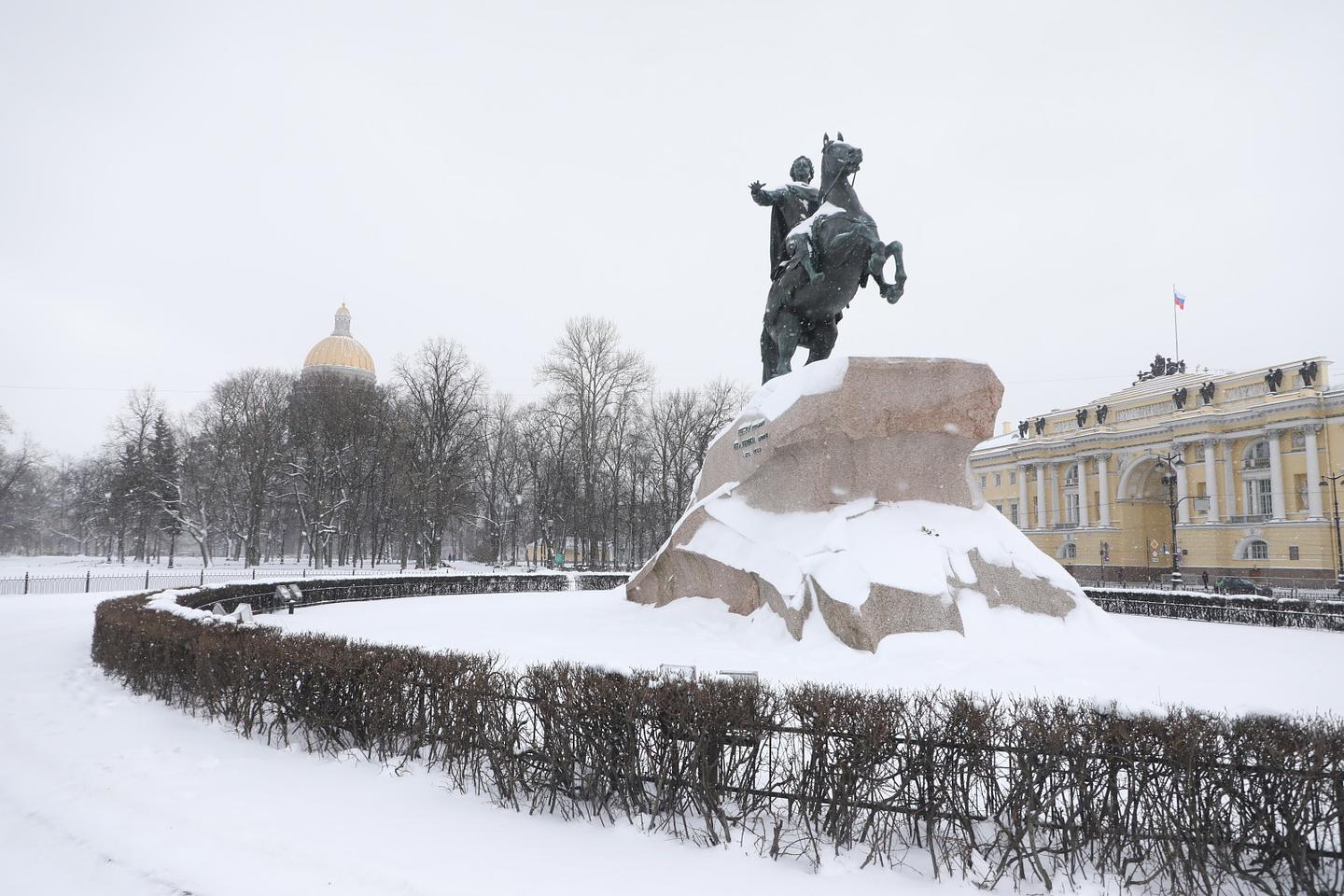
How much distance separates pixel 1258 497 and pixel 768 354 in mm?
48318

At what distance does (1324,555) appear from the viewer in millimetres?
42281

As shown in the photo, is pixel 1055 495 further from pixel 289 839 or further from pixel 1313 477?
pixel 289 839

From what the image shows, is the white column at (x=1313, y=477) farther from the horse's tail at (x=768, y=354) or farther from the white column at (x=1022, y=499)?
the horse's tail at (x=768, y=354)

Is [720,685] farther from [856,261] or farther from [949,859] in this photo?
[856,261]

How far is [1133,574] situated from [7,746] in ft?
177

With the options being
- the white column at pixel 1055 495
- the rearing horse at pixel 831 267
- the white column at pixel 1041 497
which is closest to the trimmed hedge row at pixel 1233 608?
the rearing horse at pixel 831 267

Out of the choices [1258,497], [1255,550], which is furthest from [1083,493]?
[1255,550]

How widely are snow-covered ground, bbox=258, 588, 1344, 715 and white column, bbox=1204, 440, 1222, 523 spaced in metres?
40.9

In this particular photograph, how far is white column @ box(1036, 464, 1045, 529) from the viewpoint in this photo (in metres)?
62.3

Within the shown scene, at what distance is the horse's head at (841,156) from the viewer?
39.2ft

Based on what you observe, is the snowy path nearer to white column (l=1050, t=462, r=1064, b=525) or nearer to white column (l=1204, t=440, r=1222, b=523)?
white column (l=1204, t=440, r=1222, b=523)

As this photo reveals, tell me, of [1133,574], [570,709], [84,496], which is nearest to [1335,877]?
[570,709]

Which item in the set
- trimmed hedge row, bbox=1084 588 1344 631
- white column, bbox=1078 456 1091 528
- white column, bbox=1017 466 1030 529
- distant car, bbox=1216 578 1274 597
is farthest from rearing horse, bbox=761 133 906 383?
white column, bbox=1017 466 1030 529

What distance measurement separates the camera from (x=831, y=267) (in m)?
12.7
